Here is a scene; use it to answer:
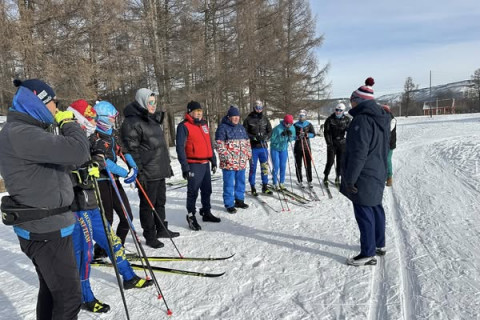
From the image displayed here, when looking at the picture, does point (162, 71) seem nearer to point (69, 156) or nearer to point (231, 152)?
point (231, 152)

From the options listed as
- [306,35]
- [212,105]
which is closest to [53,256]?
[212,105]

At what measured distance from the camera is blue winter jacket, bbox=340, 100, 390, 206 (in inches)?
132

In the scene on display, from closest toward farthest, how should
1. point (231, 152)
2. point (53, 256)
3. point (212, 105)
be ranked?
point (53, 256)
point (231, 152)
point (212, 105)

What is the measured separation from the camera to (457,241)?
3.96 m

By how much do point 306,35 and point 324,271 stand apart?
744 inches

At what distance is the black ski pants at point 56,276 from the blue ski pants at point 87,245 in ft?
1.52

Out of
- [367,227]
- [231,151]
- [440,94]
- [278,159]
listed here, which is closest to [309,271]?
[367,227]

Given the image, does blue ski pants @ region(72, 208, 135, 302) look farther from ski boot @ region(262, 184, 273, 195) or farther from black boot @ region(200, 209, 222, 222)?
ski boot @ region(262, 184, 273, 195)

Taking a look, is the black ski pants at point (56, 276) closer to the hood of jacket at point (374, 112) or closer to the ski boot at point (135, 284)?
the ski boot at point (135, 284)

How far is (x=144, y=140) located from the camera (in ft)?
13.5

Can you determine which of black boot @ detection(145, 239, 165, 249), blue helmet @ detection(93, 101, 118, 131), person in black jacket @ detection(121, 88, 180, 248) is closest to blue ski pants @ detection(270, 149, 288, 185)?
person in black jacket @ detection(121, 88, 180, 248)

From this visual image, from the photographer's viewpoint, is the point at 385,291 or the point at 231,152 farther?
the point at 231,152

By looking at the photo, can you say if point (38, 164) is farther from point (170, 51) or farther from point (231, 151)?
point (170, 51)

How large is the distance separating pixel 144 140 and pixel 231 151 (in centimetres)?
186
